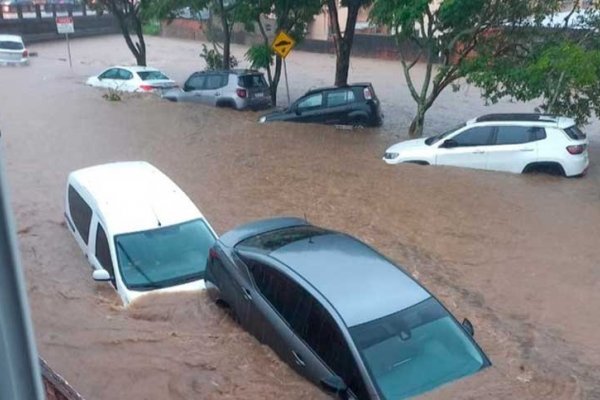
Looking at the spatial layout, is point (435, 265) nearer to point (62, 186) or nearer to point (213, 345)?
point (213, 345)

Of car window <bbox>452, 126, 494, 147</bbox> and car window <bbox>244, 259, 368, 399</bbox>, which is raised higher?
car window <bbox>244, 259, 368, 399</bbox>

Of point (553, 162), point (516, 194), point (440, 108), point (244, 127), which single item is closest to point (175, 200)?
point (516, 194)

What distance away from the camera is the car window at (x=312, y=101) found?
18.2 meters

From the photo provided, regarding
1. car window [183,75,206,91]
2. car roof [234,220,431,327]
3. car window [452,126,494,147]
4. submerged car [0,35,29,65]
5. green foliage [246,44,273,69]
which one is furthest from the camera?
submerged car [0,35,29,65]

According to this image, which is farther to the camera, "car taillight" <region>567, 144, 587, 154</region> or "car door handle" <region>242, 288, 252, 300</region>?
"car taillight" <region>567, 144, 587, 154</region>

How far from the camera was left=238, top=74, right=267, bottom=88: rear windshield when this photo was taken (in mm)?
20312

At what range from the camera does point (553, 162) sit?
13289 millimetres

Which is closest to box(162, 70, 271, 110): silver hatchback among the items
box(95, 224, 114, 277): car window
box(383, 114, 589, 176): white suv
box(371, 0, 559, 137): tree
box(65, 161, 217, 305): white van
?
box(371, 0, 559, 137): tree

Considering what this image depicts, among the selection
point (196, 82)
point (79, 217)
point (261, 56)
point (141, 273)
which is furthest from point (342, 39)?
point (141, 273)

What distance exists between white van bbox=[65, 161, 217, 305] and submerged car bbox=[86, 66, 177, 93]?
14101 millimetres

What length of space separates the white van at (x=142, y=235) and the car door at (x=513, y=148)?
23.9ft

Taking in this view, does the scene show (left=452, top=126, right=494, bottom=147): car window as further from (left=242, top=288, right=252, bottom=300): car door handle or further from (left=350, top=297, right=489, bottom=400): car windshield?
(left=350, top=297, right=489, bottom=400): car windshield

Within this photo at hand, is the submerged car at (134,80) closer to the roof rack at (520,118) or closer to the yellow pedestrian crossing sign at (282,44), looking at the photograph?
the yellow pedestrian crossing sign at (282,44)

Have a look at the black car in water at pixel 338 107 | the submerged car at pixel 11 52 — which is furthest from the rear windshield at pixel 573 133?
the submerged car at pixel 11 52
